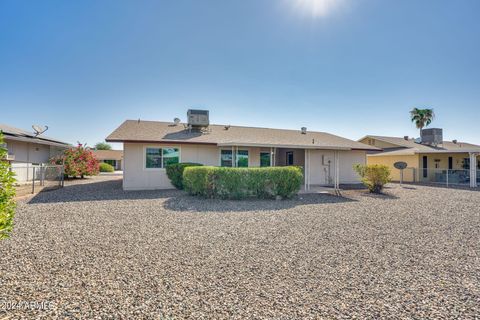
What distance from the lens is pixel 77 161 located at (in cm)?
1827

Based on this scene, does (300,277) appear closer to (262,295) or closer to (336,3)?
(262,295)

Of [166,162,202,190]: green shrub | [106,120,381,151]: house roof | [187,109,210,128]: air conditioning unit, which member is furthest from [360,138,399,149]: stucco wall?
[166,162,202,190]: green shrub

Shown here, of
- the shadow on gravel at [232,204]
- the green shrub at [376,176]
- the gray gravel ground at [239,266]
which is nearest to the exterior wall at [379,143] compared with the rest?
the green shrub at [376,176]

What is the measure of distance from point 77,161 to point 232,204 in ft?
53.8

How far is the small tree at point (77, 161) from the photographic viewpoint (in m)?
17.6

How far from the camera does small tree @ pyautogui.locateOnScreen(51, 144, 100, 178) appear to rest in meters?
17.6

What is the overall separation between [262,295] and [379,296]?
4.84ft

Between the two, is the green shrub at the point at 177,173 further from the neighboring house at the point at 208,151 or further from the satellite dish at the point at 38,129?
the satellite dish at the point at 38,129

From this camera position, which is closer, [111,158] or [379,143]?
[379,143]

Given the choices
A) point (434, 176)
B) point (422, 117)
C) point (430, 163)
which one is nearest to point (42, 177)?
point (434, 176)

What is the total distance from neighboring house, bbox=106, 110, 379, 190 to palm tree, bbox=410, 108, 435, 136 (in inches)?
840

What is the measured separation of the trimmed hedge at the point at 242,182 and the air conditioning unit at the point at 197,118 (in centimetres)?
602

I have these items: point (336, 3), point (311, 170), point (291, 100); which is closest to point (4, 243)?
point (336, 3)

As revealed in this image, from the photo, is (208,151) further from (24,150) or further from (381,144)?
(381,144)
